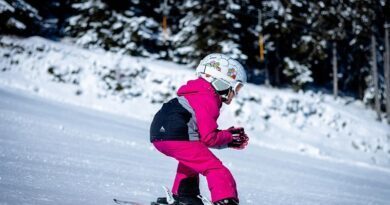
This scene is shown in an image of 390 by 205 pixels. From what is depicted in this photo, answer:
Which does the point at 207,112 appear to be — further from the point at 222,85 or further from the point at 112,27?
the point at 112,27

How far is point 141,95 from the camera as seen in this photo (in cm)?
1634

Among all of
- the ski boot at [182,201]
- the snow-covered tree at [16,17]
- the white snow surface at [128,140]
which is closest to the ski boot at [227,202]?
the ski boot at [182,201]

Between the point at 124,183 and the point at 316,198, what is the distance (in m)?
2.94

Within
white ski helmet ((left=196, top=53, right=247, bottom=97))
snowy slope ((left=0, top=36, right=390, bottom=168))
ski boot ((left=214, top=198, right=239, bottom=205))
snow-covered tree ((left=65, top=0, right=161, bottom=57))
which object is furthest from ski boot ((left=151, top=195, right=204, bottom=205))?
snow-covered tree ((left=65, top=0, right=161, bottom=57))

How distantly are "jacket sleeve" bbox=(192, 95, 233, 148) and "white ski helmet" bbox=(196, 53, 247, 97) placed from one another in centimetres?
35

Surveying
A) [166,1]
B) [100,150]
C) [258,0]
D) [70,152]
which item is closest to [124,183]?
[70,152]

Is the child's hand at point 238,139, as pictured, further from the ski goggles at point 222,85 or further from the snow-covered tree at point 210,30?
the snow-covered tree at point 210,30

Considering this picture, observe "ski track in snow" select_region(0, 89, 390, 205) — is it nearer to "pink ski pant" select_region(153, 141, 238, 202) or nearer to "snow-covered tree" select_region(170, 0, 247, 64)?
"pink ski pant" select_region(153, 141, 238, 202)

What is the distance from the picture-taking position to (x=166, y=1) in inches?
1148

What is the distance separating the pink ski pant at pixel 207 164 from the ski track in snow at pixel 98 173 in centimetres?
85

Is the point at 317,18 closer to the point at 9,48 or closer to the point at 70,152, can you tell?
the point at 9,48

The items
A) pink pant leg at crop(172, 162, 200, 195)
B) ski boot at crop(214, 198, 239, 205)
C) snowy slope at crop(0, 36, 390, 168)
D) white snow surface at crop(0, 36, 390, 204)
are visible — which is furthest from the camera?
snowy slope at crop(0, 36, 390, 168)

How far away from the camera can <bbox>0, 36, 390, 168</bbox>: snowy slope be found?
14805 mm

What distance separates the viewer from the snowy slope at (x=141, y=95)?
48.6ft
